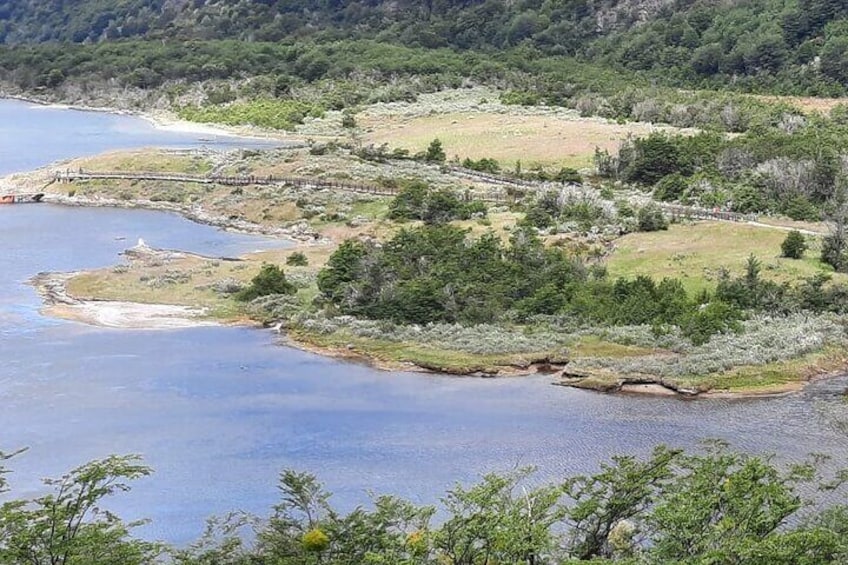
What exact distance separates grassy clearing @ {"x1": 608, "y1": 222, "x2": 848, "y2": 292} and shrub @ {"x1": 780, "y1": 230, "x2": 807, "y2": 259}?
18.7 inches

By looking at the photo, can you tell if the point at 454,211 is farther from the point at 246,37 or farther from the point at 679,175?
the point at 246,37

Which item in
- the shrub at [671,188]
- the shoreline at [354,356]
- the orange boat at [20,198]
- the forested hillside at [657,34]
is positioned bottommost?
the shoreline at [354,356]

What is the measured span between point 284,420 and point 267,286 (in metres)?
18.0

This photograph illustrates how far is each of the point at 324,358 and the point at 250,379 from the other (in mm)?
4350

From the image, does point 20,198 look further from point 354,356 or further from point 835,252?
point 835,252

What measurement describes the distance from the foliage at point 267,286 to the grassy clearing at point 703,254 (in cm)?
1847

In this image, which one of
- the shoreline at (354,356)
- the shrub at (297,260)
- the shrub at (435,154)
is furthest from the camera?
the shrub at (435,154)

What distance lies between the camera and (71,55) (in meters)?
184

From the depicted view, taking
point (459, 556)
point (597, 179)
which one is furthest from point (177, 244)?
point (459, 556)

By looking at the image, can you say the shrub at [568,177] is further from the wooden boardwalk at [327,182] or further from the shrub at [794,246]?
the shrub at [794,246]

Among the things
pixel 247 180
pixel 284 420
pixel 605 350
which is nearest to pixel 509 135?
pixel 247 180

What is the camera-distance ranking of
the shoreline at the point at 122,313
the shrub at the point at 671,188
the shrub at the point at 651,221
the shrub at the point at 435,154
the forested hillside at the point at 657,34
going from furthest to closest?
1. the forested hillside at the point at 657,34
2. the shrub at the point at 435,154
3. the shrub at the point at 671,188
4. the shrub at the point at 651,221
5. the shoreline at the point at 122,313

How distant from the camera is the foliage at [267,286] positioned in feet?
197

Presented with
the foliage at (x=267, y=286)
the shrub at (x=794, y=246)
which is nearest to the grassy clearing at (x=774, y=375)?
the shrub at (x=794, y=246)
